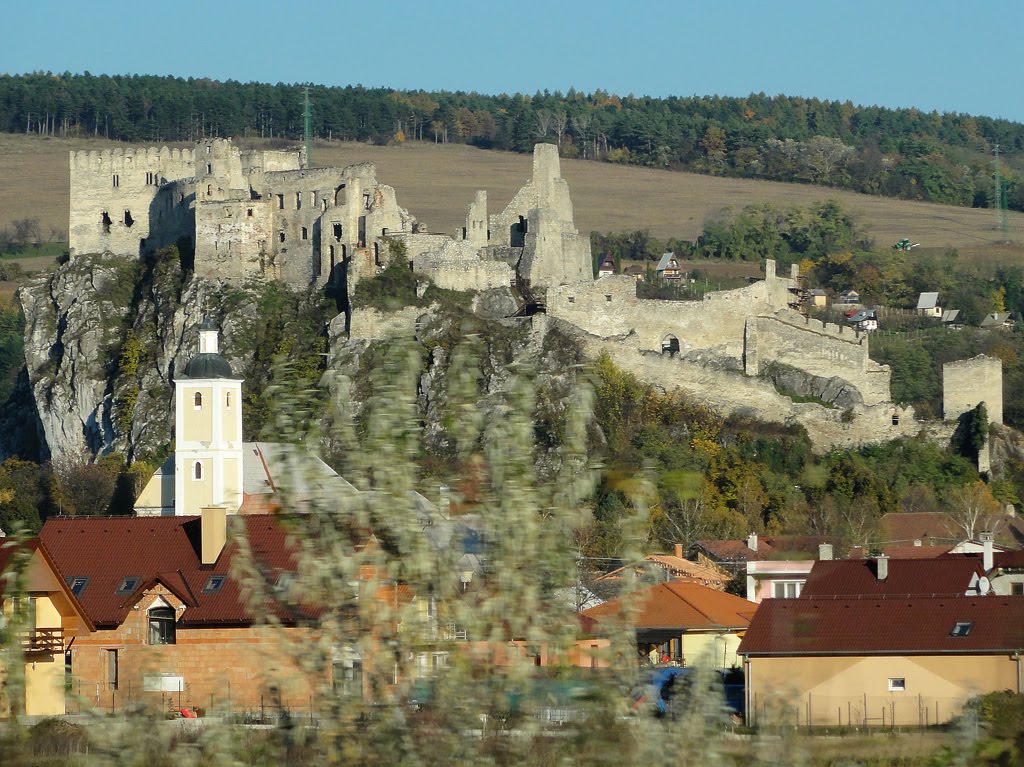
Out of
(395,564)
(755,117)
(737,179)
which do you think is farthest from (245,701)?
(755,117)

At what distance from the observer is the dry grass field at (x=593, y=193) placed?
102m

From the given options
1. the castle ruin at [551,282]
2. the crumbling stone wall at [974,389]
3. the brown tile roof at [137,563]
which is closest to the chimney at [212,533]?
the brown tile roof at [137,563]

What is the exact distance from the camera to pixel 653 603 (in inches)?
1336

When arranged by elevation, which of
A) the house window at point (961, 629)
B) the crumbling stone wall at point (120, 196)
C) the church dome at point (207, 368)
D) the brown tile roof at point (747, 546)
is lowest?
the house window at point (961, 629)

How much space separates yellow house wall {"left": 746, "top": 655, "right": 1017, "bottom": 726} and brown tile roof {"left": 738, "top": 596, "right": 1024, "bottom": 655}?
0.61 feet

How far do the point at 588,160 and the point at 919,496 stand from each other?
229ft

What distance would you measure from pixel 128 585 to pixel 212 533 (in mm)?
1494

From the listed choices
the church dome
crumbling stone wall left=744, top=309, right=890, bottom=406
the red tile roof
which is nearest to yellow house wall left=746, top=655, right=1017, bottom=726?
the red tile roof

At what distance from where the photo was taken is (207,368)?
48156 mm

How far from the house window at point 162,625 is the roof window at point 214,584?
0.61m

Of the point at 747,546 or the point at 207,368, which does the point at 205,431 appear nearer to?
the point at 207,368

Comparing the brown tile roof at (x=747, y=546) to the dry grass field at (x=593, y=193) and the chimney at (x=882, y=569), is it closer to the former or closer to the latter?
the chimney at (x=882, y=569)

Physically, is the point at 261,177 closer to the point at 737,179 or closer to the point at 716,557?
the point at 716,557

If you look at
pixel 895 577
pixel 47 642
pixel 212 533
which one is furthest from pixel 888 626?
pixel 47 642
